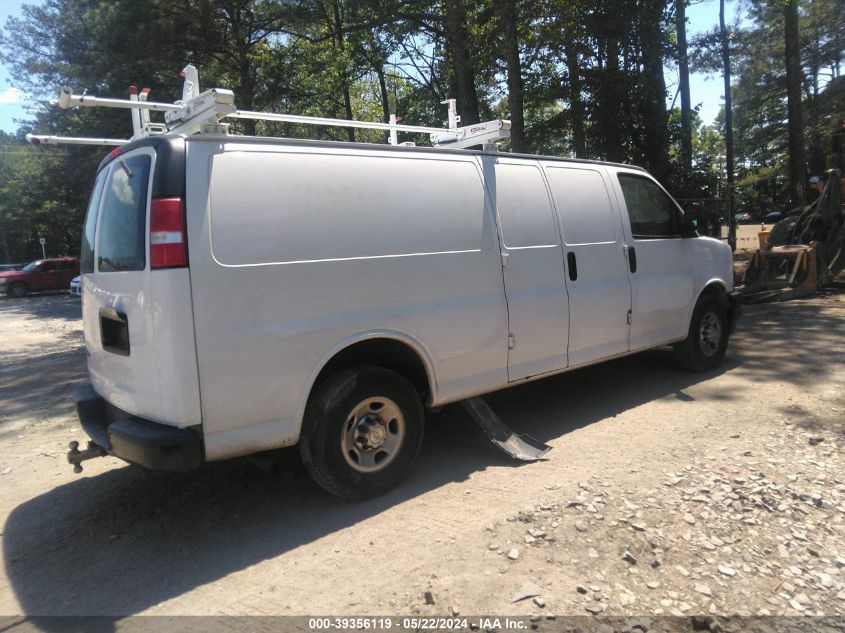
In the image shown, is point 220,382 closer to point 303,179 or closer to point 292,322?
point 292,322

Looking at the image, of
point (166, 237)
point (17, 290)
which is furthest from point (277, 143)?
point (17, 290)

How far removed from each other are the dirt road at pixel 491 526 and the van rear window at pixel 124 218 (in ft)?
5.20

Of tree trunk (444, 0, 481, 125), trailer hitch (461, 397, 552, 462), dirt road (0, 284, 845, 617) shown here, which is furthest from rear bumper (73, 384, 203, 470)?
tree trunk (444, 0, 481, 125)

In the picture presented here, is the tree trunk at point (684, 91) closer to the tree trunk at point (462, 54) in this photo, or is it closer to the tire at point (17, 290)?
the tree trunk at point (462, 54)

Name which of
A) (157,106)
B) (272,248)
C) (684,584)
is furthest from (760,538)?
(157,106)

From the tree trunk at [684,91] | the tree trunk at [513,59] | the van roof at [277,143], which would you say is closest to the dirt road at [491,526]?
the van roof at [277,143]

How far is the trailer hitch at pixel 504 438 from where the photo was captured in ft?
14.3

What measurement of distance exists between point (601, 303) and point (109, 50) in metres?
16.3

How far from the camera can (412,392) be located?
396 cm

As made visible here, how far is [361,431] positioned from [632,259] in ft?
10.2

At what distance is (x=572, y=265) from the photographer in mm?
4957

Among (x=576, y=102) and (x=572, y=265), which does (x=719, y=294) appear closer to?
(x=572, y=265)

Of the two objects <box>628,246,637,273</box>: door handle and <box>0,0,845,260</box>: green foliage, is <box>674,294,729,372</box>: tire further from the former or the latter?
<box>0,0,845,260</box>: green foliage

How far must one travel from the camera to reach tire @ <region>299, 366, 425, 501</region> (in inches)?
140
